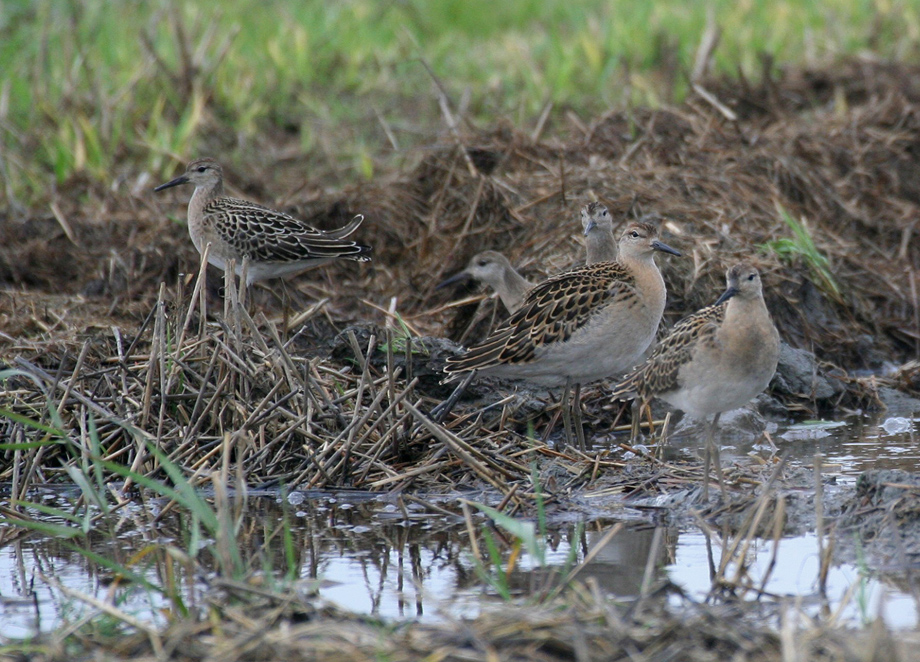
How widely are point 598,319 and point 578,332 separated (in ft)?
0.41

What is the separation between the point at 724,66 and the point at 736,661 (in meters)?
10.2

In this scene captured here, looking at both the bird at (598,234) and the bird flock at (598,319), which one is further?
the bird at (598,234)

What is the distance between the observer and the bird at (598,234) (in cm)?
796

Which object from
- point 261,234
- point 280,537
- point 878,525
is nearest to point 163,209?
point 261,234

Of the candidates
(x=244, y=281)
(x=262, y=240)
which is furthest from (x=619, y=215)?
(x=244, y=281)

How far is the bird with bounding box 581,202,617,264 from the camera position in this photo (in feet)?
26.1

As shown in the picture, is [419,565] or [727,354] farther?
[727,354]

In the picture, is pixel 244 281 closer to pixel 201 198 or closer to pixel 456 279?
Result: pixel 201 198

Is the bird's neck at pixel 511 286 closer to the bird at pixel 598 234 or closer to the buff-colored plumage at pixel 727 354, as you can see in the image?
the bird at pixel 598 234

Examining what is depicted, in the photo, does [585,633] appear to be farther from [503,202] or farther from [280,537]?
[503,202]

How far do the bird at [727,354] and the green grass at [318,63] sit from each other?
5.18 m

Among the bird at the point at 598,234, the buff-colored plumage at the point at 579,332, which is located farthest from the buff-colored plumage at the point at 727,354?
the bird at the point at 598,234

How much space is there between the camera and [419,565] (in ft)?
16.8

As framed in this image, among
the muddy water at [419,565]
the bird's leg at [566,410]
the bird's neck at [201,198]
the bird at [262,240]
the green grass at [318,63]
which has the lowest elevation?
the muddy water at [419,565]
